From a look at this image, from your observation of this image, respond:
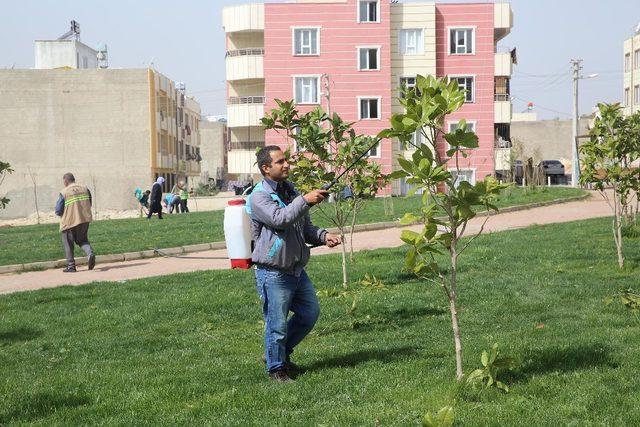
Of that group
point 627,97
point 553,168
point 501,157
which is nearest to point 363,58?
point 501,157

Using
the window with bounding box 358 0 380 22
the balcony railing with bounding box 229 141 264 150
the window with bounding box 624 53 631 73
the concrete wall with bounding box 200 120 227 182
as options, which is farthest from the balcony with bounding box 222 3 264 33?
the concrete wall with bounding box 200 120 227 182

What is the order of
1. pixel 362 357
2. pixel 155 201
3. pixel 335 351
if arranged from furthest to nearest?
pixel 155 201 < pixel 335 351 < pixel 362 357

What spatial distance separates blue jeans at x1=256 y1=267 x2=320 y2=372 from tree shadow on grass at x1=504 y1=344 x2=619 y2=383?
1.60 m

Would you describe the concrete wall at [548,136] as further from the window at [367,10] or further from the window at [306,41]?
the window at [306,41]

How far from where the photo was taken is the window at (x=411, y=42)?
53.9 metres

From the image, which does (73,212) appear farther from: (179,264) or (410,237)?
(410,237)

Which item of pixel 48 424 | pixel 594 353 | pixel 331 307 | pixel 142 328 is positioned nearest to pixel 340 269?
pixel 331 307

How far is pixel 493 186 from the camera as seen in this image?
6.08 metres

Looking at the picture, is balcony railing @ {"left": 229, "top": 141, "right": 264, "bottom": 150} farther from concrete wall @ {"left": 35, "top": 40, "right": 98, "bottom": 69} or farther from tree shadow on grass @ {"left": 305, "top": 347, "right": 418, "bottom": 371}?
tree shadow on grass @ {"left": 305, "top": 347, "right": 418, "bottom": 371}

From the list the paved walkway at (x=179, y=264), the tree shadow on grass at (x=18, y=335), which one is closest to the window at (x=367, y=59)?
the paved walkway at (x=179, y=264)

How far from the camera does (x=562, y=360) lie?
6656 millimetres

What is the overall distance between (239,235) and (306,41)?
47.3 metres

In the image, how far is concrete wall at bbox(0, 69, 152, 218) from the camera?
55.9 meters

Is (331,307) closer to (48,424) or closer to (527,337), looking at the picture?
(527,337)
